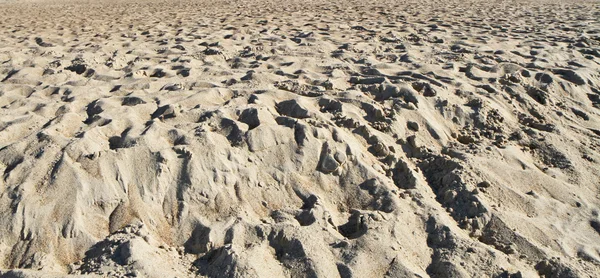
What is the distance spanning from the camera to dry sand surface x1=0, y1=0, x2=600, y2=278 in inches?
94.5

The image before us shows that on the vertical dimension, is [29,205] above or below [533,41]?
above

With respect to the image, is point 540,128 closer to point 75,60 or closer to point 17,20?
point 75,60

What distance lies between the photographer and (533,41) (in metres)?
6.37

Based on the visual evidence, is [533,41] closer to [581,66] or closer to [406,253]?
[581,66]

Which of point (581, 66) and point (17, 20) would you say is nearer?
point (581, 66)

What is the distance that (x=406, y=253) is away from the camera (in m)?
2.46

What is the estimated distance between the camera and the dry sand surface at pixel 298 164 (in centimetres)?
240

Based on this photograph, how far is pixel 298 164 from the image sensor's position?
302 cm

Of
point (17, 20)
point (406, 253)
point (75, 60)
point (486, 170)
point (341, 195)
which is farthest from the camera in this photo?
point (17, 20)

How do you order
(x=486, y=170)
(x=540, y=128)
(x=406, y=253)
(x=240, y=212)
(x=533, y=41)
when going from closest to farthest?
(x=406, y=253)
(x=240, y=212)
(x=486, y=170)
(x=540, y=128)
(x=533, y=41)

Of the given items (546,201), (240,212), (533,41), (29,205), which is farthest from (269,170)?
(533,41)

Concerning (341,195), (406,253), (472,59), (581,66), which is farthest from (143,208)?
(581,66)

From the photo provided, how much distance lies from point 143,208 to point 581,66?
5.10 metres

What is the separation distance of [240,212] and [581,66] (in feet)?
15.2
